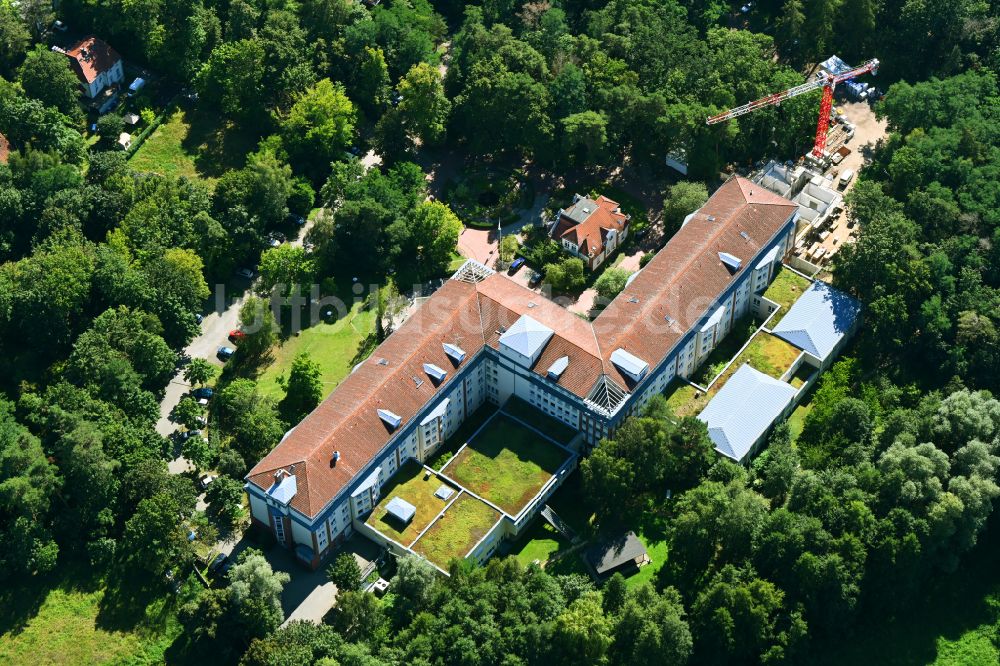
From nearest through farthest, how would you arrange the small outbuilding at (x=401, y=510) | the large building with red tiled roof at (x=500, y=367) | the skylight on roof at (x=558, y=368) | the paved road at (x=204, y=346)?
the large building with red tiled roof at (x=500, y=367), the small outbuilding at (x=401, y=510), the skylight on roof at (x=558, y=368), the paved road at (x=204, y=346)

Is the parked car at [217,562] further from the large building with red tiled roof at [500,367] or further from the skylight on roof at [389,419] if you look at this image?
the skylight on roof at [389,419]

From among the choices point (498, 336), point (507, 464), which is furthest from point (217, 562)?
point (498, 336)

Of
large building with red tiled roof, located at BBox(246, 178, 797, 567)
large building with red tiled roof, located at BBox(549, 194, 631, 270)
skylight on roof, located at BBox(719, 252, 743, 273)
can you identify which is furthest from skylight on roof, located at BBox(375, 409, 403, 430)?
skylight on roof, located at BBox(719, 252, 743, 273)

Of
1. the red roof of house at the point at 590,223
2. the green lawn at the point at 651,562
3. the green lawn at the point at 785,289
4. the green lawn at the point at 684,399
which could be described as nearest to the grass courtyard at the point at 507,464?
the green lawn at the point at 651,562

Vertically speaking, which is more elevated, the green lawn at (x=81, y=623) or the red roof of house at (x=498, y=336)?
the red roof of house at (x=498, y=336)

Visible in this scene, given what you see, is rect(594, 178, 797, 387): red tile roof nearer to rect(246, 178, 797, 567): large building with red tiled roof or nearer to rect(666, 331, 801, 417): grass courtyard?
rect(246, 178, 797, 567): large building with red tiled roof
